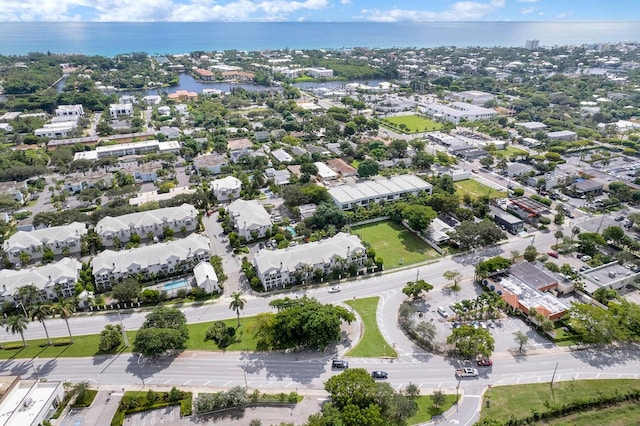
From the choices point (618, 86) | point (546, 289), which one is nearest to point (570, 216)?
point (546, 289)

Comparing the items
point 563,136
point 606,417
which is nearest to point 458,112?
point 563,136

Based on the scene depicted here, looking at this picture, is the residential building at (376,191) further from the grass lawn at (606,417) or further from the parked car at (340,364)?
the grass lawn at (606,417)

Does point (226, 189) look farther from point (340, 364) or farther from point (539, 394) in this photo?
point (539, 394)

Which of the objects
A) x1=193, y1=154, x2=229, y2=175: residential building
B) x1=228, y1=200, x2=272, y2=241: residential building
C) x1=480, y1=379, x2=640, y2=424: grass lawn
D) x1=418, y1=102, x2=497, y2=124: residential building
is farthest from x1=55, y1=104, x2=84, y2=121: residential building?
x1=480, y1=379, x2=640, y2=424: grass lawn

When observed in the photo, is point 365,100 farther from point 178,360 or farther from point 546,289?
point 178,360

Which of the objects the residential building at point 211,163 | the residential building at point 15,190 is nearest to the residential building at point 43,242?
the residential building at point 15,190

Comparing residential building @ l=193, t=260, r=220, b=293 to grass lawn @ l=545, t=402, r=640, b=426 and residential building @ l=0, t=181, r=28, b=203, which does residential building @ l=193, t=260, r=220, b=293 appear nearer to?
grass lawn @ l=545, t=402, r=640, b=426
